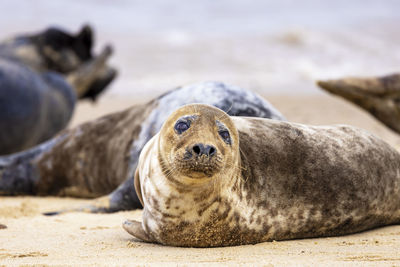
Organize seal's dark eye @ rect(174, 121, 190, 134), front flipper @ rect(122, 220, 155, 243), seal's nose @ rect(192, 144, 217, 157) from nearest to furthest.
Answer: seal's nose @ rect(192, 144, 217, 157) < seal's dark eye @ rect(174, 121, 190, 134) < front flipper @ rect(122, 220, 155, 243)

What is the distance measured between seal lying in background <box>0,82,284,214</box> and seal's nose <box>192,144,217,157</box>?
152 centimetres

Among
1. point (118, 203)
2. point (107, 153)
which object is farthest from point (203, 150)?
point (107, 153)

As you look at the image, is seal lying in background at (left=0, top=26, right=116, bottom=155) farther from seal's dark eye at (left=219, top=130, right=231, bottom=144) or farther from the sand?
seal's dark eye at (left=219, top=130, right=231, bottom=144)

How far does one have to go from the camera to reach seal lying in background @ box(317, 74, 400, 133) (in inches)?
240

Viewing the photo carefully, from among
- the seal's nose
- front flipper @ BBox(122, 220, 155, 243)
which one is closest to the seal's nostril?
the seal's nose

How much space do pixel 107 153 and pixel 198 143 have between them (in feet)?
8.23

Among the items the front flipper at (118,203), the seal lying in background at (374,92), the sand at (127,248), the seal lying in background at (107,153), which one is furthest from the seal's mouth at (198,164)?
the seal lying in background at (374,92)

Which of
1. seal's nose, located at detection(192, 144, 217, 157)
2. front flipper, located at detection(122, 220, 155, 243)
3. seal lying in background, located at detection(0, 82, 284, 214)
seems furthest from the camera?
seal lying in background, located at detection(0, 82, 284, 214)

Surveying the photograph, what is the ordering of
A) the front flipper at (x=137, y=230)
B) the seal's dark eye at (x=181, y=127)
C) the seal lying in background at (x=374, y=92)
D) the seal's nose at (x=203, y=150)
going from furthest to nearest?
the seal lying in background at (x=374, y=92)
the front flipper at (x=137, y=230)
the seal's dark eye at (x=181, y=127)
the seal's nose at (x=203, y=150)

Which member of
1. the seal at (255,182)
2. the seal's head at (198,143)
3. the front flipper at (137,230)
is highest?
the seal's head at (198,143)

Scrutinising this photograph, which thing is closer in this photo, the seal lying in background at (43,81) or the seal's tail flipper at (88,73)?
the seal lying in background at (43,81)

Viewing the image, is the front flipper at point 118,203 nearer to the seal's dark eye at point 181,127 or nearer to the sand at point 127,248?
the sand at point 127,248

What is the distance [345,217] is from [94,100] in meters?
7.78

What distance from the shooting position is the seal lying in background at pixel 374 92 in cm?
609
